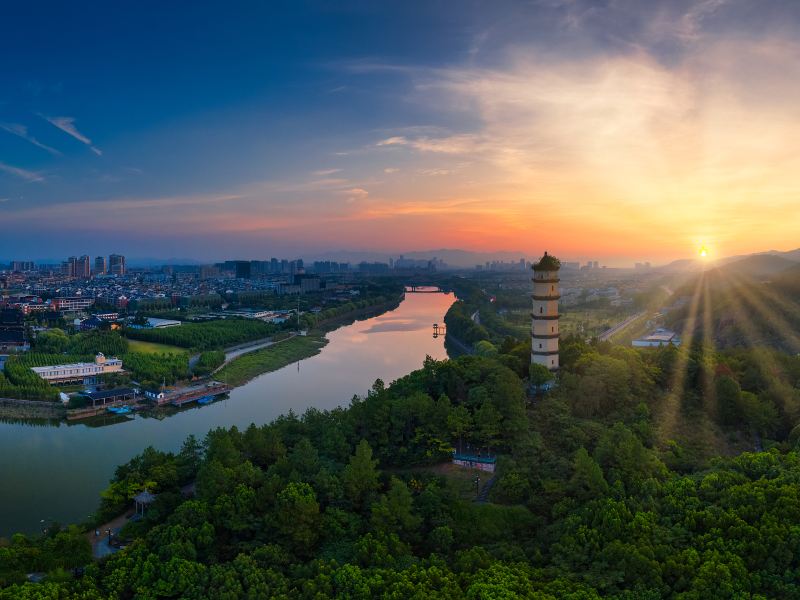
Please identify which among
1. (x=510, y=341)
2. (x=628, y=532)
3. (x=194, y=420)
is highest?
(x=510, y=341)

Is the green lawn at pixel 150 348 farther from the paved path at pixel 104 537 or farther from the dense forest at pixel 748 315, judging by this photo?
the dense forest at pixel 748 315

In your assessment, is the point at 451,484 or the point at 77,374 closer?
the point at 451,484

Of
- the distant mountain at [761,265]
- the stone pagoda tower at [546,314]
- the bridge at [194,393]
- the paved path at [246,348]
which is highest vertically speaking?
the distant mountain at [761,265]

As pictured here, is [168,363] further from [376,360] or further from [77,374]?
[376,360]

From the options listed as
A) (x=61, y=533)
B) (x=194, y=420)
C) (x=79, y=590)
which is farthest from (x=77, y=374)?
(x=79, y=590)

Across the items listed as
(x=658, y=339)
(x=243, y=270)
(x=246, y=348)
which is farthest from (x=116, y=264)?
(x=658, y=339)

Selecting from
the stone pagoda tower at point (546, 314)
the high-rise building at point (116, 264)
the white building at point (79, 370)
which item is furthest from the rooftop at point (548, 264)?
the high-rise building at point (116, 264)

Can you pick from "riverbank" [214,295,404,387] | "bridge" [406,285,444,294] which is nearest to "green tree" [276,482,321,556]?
"riverbank" [214,295,404,387]
